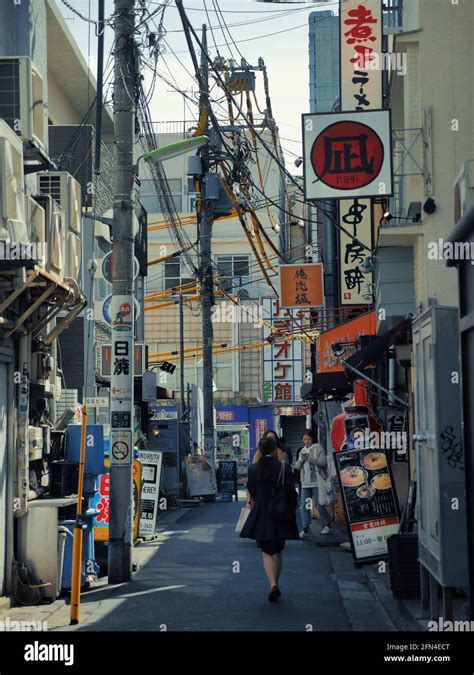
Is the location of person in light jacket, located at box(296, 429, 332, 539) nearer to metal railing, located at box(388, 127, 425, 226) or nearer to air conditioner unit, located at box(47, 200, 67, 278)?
metal railing, located at box(388, 127, 425, 226)

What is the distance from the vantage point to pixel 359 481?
568 inches

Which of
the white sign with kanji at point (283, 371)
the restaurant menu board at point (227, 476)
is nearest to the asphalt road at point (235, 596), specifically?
the restaurant menu board at point (227, 476)

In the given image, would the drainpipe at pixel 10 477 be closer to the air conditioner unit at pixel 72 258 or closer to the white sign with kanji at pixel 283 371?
the air conditioner unit at pixel 72 258

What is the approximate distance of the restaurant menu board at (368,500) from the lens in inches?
565

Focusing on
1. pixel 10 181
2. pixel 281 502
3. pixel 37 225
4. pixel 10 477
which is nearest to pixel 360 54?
pixel 37 225

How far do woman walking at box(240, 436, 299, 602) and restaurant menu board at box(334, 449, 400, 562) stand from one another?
1533 mm

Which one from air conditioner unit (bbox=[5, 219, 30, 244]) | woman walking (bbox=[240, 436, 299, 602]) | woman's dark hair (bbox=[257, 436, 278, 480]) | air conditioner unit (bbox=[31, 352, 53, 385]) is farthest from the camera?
air conditioner unit (bbox=[31, 352, 53, 385])

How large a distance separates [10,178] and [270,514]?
493 centimetres

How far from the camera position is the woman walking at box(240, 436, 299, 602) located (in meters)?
12.6

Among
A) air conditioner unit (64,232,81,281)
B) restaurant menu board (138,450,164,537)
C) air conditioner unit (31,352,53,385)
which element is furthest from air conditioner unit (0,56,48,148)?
restaurant menu board (138,450,164,537)

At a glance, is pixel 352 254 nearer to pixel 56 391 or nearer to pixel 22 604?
pixel 56 391

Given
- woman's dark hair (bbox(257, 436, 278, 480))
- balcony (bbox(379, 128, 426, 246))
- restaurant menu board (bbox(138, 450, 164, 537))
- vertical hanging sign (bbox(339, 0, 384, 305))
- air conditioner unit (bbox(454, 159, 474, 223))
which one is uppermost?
vertical hanging sign (bbox(339, 0, 384, 305))

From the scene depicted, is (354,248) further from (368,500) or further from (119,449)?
(119,449)
